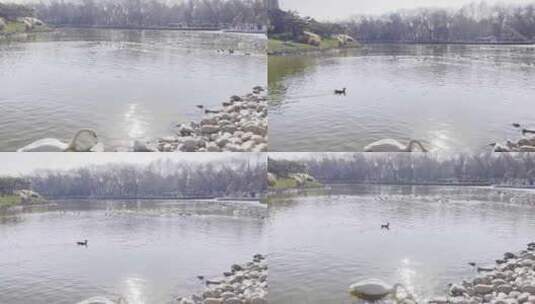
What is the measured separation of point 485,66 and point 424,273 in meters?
1.34

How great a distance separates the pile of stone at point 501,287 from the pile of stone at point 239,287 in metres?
1.01

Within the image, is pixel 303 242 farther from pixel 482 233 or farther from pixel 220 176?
pixel 482 233

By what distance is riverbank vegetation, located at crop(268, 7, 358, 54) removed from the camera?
12.5 feet

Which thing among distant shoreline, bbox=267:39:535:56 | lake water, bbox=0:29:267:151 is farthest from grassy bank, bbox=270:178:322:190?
distant shoreline, bbox=267:39:535:56

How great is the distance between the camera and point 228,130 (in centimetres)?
378

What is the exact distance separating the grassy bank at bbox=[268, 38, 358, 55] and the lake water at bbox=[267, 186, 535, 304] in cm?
89

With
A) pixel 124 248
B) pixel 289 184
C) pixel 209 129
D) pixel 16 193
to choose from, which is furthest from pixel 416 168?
pixel 16 193

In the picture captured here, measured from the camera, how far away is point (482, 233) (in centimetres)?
383

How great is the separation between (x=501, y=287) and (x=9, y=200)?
293 centimetres

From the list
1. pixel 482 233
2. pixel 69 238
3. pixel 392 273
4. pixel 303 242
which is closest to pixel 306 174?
pixel 303 242

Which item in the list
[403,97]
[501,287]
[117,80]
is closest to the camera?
[501,287]

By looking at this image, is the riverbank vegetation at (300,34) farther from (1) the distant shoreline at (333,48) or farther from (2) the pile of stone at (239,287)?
(2) the pile of stone at (239,287)

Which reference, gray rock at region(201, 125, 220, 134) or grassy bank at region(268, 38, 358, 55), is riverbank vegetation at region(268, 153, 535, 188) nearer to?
gray rock at region(201, 125, 220, 134)

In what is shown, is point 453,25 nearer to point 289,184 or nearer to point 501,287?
point 289,184
